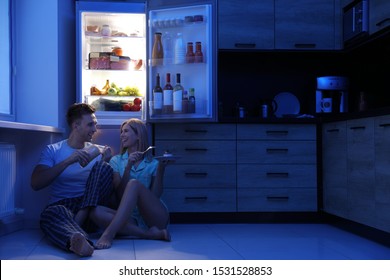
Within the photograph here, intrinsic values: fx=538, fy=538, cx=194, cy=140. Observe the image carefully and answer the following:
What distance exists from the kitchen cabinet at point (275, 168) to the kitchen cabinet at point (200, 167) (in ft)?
0.26

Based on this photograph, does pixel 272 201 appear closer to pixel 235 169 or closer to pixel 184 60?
pixel 235 169

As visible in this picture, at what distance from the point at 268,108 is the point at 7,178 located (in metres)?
2.13

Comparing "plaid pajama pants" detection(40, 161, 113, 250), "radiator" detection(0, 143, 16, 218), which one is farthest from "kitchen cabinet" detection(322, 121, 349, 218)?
"radiator" detection(0, 143, 16, 218)

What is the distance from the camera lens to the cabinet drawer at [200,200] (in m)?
4.07

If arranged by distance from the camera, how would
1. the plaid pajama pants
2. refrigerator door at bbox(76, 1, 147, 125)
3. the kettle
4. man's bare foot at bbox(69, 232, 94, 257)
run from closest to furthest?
man's bare foot at bbox(69, 232, 94, 257) < the plaid pajama pants < refrigerator door at bbox(76, 1, 147, 125) < the kettle

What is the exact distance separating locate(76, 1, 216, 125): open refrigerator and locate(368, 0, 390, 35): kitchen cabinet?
1.12 metres

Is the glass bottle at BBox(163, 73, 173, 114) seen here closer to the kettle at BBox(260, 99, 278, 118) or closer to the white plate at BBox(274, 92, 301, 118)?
the kettle at BBox(260, 99, 278, 118)

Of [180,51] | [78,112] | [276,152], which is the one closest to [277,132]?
[276,152]

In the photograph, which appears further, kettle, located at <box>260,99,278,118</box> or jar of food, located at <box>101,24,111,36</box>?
kettle, located at <box>260,99,278,118</box>

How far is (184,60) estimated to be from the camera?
4.09 meters

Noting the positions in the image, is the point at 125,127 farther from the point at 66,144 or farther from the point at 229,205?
the point at 229,205

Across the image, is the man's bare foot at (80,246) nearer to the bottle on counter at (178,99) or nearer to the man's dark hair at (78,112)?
the man's dark hair at (78,112)

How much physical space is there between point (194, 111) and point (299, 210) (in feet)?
3.62

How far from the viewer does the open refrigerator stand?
13.3 ft
